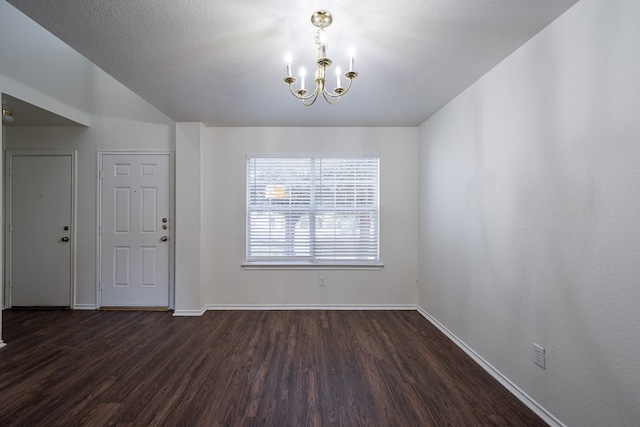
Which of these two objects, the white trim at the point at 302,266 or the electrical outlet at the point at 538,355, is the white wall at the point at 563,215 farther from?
the white trim at the point at 302,266

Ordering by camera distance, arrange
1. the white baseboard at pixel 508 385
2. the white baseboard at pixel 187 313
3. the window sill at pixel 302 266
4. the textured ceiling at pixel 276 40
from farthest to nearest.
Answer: the window sill at pixel 302 266
the white baseboard at pixel 187 313
the white baseboard at pixel 508 385
the textured ceiling at pixel 276 40

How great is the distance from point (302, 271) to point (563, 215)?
2.71 meters

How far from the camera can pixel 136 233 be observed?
361 centimetres

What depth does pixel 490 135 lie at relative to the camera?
7.20 feet

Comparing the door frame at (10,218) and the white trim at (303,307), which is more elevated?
the door frame at (10,218)

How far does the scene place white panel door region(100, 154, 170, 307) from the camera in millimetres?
3600

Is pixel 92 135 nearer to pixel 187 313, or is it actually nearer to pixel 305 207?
pixel 187 313

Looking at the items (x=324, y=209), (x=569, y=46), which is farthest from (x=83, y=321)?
(x=569, y=46)

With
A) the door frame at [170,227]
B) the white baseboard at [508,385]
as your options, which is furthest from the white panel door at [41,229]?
the white baseboard at [508,385]

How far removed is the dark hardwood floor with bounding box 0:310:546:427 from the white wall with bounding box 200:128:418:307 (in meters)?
0.45

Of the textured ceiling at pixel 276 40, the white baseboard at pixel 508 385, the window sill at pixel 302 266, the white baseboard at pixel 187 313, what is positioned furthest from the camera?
the window sill at pixel 302 266

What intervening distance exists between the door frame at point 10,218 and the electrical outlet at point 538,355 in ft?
16.3

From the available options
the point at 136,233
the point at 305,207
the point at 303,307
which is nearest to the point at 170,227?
the point at 136,233

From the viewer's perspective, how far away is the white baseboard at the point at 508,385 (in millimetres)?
1635
